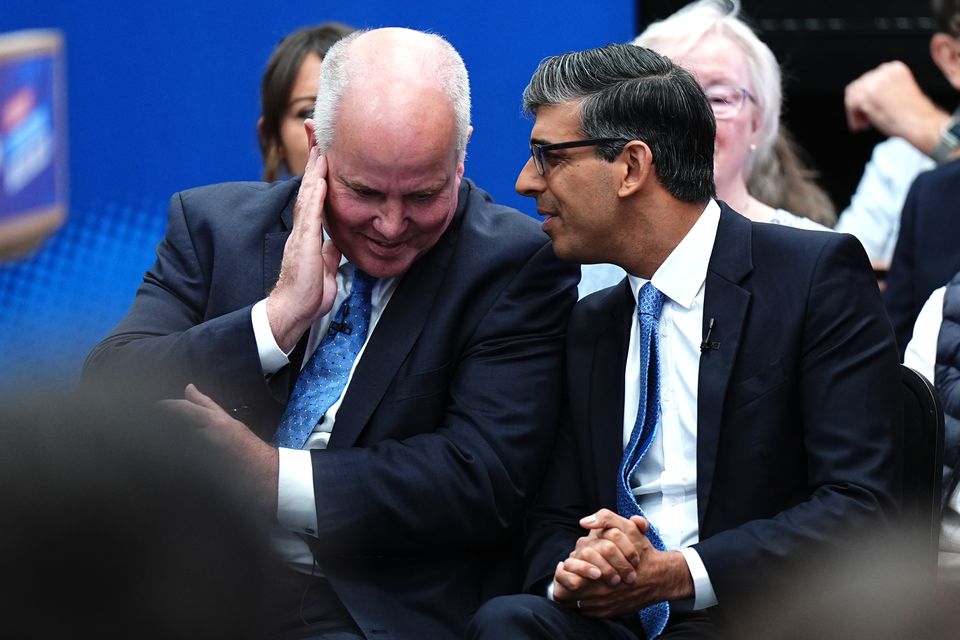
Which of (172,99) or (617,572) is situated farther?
(172,99)

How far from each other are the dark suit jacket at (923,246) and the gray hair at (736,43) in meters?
0.43

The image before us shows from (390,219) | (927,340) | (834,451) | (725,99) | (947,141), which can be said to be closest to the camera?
(834,451)

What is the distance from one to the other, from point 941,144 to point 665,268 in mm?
1749

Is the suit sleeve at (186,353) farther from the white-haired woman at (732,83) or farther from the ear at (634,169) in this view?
the white-haired woman at (732,83)

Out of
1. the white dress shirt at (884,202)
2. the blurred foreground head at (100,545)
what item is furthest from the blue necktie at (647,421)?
the white dress shirt at (884,202)

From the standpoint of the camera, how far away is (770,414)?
8.06 feet

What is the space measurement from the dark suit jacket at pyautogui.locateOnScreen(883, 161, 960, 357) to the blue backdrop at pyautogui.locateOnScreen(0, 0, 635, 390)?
3.62 ft

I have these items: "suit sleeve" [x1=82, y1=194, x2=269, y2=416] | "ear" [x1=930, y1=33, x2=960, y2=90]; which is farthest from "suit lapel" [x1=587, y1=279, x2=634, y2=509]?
"ear" [x1=930, y1=33, x2=960, y2=90]

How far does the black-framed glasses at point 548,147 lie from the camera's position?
261cm

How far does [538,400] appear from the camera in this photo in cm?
263

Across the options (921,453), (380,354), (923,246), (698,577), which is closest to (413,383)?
(380,354)

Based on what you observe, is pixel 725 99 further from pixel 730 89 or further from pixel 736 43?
pixel 736 43

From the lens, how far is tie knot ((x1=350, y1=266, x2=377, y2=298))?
274 cm

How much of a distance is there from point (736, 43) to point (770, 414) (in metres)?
1.47
